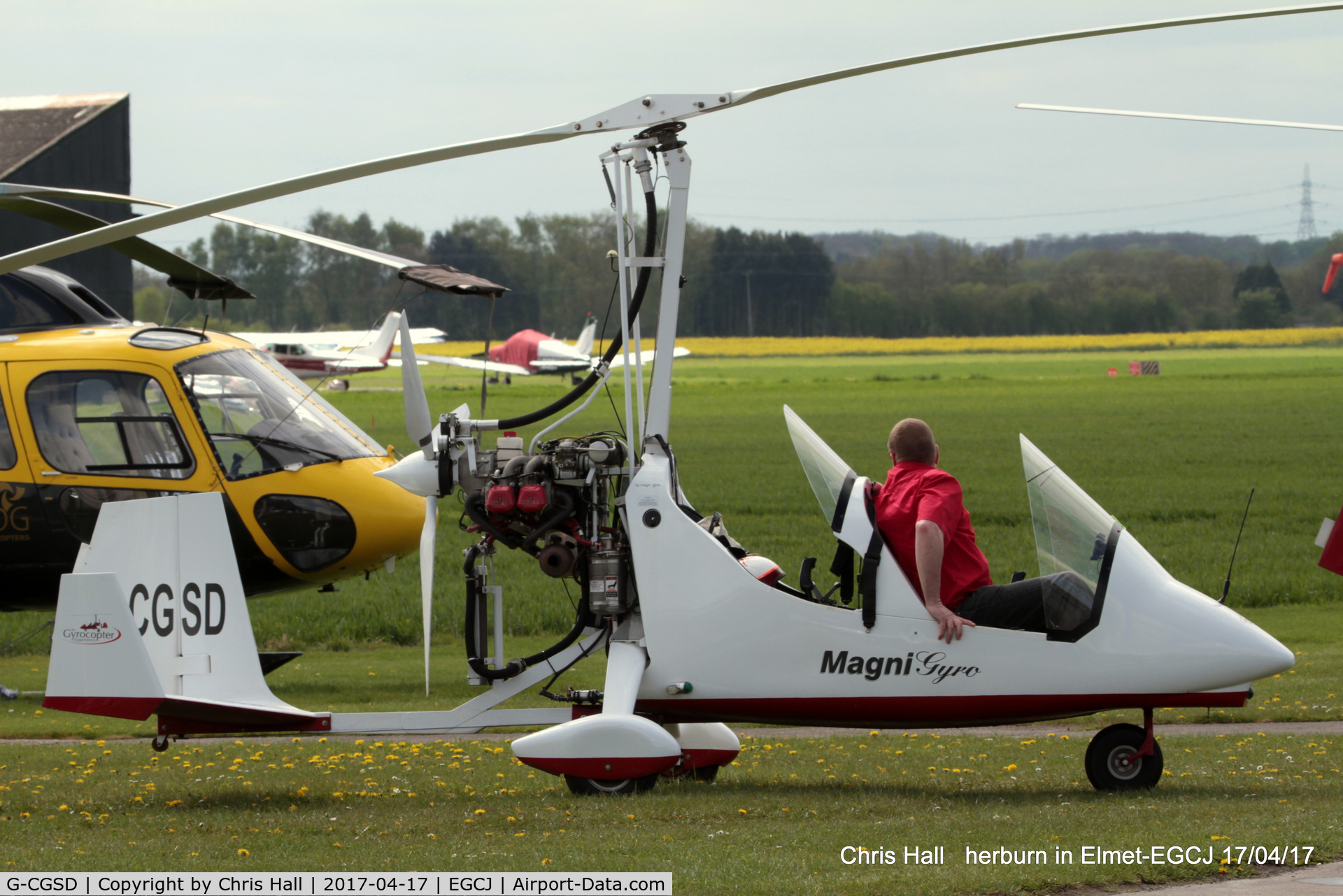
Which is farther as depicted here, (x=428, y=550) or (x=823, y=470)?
(x=428, y=550)

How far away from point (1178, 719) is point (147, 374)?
7.82 metres

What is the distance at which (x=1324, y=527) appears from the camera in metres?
6.49

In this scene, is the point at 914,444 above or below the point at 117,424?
above

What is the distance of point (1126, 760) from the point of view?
6727 millimetres

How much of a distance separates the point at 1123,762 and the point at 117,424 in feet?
24.6

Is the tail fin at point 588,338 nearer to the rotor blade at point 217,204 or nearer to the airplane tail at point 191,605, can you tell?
the airplane tail at point 191,605

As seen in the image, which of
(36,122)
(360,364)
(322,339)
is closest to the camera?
(36,122)

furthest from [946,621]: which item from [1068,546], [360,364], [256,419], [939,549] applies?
[360,364]

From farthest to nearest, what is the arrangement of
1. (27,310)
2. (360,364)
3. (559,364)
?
(559,364) < (360,364) < (27,310)

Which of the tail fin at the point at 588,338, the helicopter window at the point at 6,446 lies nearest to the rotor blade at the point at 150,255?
the helicopter window at the point at 6,446

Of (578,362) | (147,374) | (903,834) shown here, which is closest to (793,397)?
(578,362)

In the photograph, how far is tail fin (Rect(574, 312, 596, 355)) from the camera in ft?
283

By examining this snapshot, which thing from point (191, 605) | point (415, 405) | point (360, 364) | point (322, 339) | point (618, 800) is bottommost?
point (618, 800)

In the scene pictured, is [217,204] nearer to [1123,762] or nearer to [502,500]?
[502,500]
